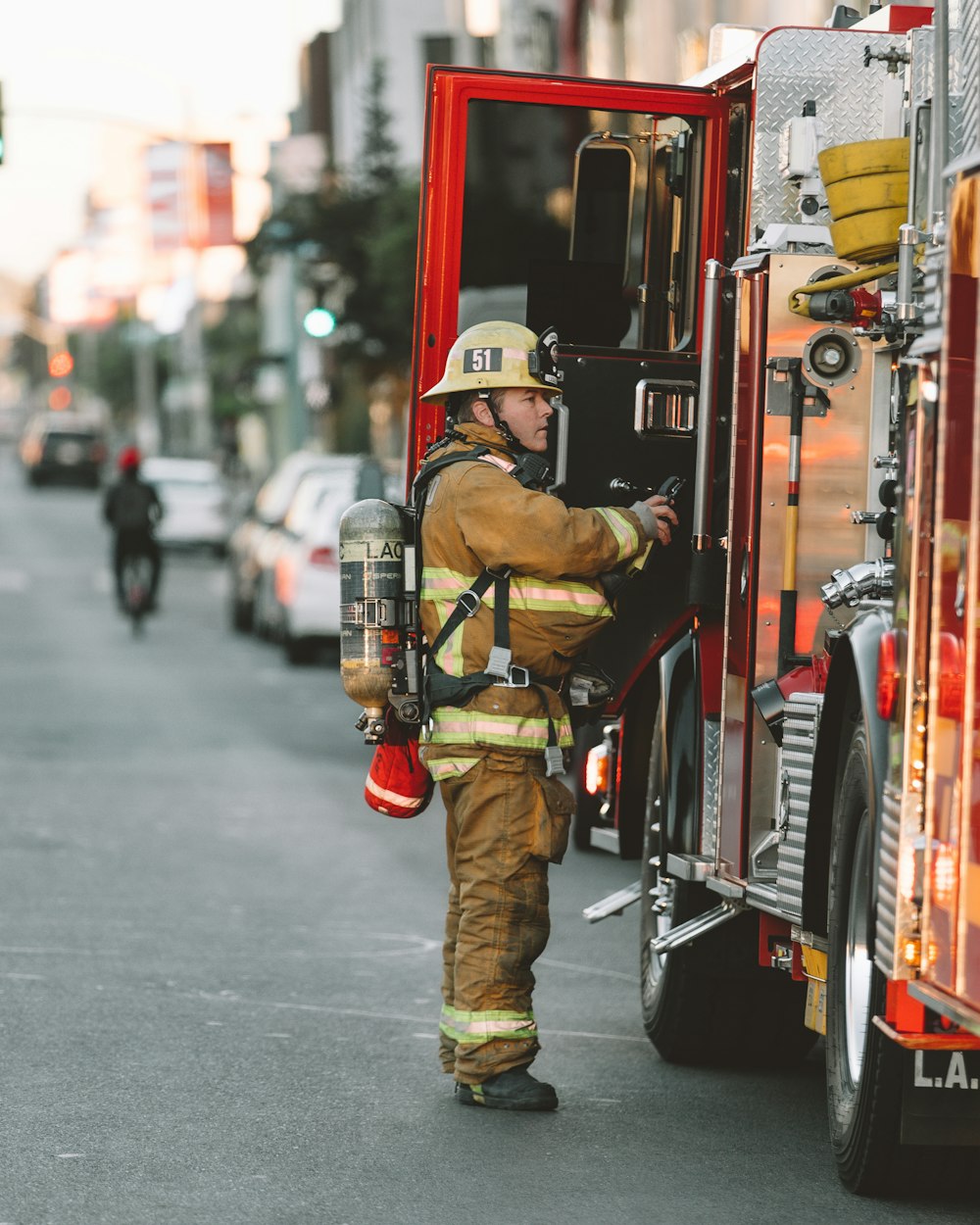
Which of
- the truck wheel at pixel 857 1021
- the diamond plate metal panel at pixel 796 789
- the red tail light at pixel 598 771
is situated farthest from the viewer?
the red tail light at pixel 598 771

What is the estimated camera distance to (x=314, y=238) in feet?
115

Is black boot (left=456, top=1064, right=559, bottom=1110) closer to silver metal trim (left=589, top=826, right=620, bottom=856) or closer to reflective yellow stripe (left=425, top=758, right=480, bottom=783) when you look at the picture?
reflective yellow stripe (left=425, top=758, right=480, bottom=783)

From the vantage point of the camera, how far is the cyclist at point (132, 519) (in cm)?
2677

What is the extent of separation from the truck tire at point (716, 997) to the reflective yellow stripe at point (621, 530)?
Result: 87 cm

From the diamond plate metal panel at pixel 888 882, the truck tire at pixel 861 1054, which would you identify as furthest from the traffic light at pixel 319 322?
the diamond plate metal panel at pixel 888 882

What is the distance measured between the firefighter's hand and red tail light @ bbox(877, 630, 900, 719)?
5.20 feet

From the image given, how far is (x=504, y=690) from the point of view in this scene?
257 inches

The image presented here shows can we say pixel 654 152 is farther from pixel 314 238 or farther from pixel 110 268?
pixel 110 268

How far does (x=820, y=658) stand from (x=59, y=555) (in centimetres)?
3651

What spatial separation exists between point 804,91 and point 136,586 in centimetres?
2010

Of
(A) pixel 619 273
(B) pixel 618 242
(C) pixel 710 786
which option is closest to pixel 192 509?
(B) pixel 618 242

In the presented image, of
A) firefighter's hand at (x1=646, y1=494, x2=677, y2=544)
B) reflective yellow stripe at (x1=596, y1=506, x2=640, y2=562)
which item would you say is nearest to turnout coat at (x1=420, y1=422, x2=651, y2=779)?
reflective yellow stripe at (x1=596, y1=506, x2=640, y2=562)

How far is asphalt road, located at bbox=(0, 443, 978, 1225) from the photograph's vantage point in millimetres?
5562

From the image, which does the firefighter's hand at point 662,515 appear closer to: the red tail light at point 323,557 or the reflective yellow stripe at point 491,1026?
the reflective yellow stripe at point 491,1026
